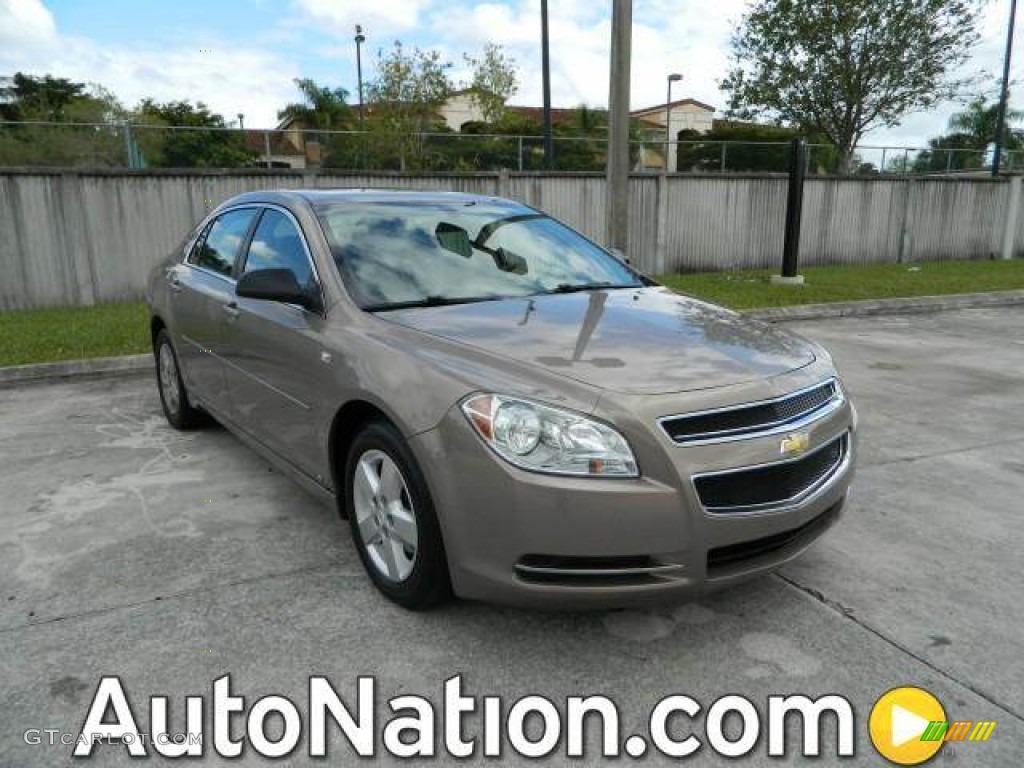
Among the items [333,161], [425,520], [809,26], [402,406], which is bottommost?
[425,520]

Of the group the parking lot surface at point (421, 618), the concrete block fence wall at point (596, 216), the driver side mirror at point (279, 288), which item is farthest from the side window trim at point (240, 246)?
the concrete block fence wall at point (596, 216)

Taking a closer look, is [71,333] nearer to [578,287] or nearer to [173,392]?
[173,392]

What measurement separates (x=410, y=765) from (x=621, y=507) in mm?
949

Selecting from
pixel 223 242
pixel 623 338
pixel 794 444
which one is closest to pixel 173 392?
pixel 223 242

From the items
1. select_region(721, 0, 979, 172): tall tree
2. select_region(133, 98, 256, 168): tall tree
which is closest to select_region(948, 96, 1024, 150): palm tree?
select_region(721, 0, 979, 172): tall tree

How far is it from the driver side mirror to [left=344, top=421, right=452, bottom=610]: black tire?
2.29 ft

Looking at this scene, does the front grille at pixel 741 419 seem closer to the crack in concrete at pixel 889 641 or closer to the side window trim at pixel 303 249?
the crack in concrete at pixel 889 641

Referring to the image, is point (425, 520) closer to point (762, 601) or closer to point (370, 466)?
point (370, 466)

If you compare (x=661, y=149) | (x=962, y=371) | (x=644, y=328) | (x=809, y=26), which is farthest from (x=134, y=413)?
(x=809, y=26)

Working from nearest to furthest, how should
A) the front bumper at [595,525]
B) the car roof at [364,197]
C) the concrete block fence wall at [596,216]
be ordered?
the front bumper at [595,525] → the car roof at [364,197] → the concrete block fence wall at [596,216]

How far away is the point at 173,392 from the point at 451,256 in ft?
8.72

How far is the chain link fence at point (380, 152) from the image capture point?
13359 millimetres

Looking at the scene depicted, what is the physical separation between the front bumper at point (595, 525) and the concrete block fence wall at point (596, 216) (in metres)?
9.43

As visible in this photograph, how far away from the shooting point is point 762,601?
10.2 ft
